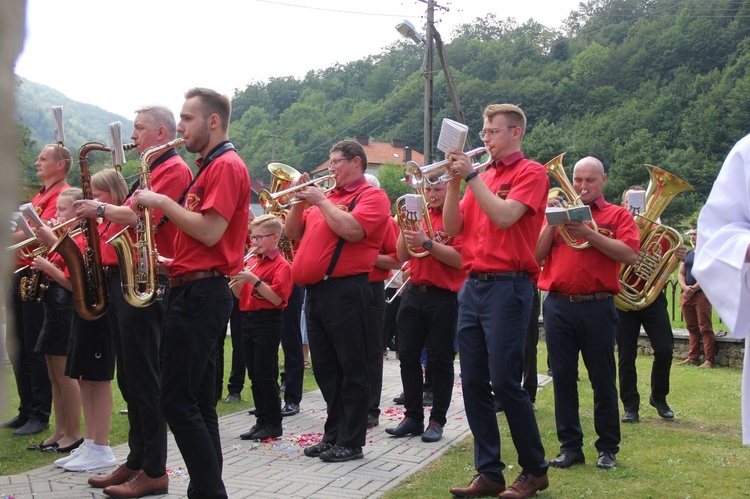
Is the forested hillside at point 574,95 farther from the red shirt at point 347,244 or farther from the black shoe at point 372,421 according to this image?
the red shirt at point 347,244

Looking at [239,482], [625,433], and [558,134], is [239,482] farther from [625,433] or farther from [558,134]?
[558,134]

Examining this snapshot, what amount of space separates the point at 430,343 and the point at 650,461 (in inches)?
86.4

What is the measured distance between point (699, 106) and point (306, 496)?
197 feet

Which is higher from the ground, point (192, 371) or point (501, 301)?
point (501, 301)

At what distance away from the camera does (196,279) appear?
15.6 feet

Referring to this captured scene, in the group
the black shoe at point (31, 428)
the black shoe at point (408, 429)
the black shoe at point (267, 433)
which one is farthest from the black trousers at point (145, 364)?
the black shoe at point (408, 429)

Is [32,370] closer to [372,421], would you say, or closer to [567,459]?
[372,421]

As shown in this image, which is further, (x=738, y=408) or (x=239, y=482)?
(x=738, y=408)

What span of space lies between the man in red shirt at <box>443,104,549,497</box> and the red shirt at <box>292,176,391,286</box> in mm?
1118

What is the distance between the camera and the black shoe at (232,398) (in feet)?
31.1

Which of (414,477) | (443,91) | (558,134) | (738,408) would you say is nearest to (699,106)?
(558,134)

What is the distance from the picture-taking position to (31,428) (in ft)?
24.9

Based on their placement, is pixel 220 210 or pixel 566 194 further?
pixel 566 194

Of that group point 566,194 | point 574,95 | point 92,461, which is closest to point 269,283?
point 92,461
